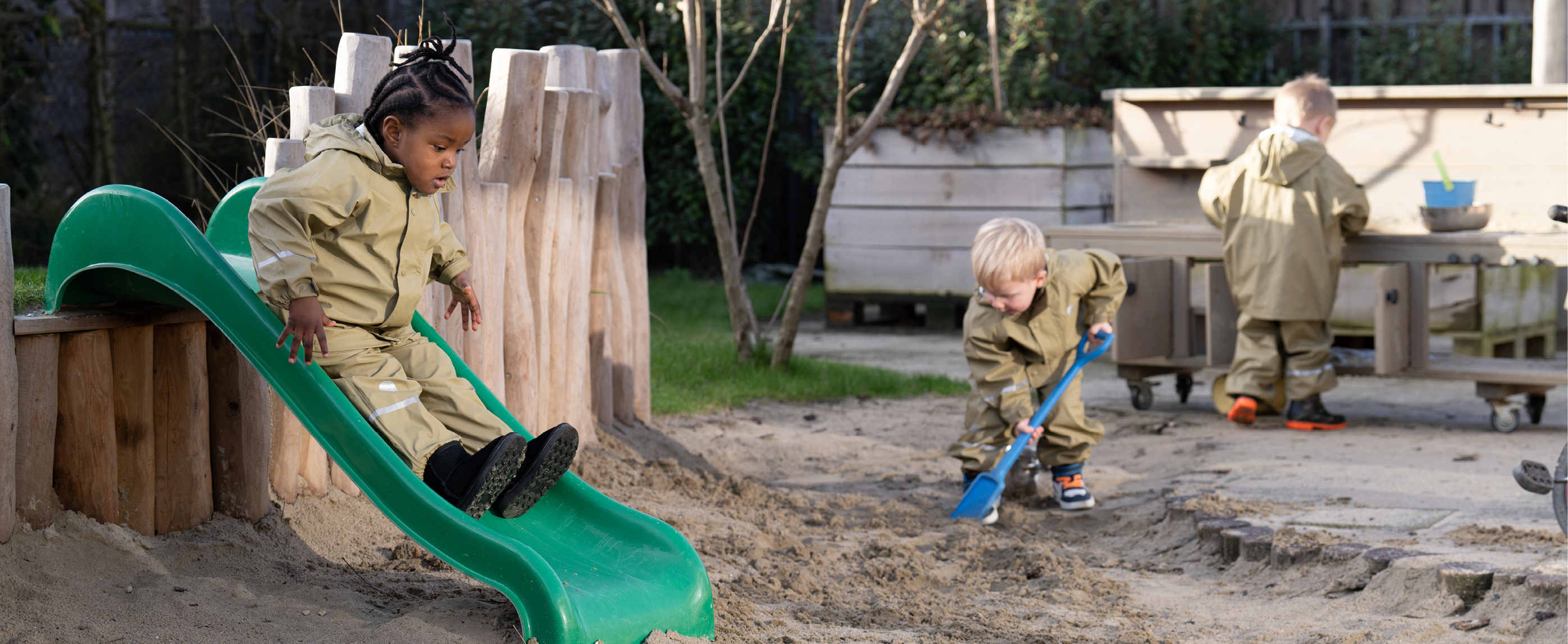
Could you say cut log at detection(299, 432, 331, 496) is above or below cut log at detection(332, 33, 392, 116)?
below

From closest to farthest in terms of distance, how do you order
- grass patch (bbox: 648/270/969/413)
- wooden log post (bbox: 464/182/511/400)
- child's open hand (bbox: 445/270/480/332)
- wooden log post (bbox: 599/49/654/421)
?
1. child's open hand (bbox: 445/270/480/332)
2. wooden log post (bbox: 464/182/511/400)
3. wooden log post (bbox: 599/49/654/421)
4. grass patch (bbox: 648/270/969/413)

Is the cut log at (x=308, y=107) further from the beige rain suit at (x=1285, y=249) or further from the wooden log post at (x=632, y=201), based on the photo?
the beige rain suit at (x=1285, y=249)

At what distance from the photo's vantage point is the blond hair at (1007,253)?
13.3 ft

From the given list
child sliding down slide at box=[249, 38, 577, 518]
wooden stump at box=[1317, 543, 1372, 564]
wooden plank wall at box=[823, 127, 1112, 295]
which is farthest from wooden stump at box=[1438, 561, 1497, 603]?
wooden plank wall at box=[823, 127, 1112, 295]

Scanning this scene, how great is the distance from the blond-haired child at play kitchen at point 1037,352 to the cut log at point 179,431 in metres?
2.27


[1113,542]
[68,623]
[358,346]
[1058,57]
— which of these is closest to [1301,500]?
[1113,542]

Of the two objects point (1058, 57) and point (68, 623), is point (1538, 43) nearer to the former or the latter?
point (1058, 57)

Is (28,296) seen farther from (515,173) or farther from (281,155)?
(515,173)

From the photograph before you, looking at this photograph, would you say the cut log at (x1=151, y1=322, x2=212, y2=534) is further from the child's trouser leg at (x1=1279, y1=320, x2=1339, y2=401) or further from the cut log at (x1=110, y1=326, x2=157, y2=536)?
the child's trouser leg at (x1=1279, y1=320, x2=1339, y2=401)

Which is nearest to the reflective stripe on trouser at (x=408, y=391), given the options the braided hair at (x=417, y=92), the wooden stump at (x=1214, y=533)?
the braided hair at (x=417, y=92)

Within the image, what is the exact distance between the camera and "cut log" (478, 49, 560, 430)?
4.15 meters

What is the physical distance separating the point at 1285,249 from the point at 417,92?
4161 mm

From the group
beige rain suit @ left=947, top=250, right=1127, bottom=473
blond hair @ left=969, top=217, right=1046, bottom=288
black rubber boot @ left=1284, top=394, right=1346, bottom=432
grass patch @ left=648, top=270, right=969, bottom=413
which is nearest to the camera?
blond hair @ left=969, top=217, right=1046, bottom=288

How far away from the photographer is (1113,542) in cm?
407
